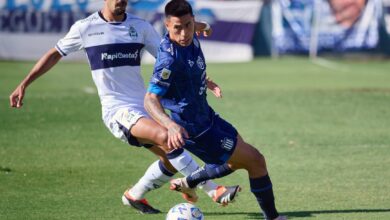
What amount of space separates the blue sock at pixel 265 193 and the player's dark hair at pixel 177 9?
1.67 meters

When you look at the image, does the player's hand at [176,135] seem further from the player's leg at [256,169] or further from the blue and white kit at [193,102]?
the player's leg at [256,169]

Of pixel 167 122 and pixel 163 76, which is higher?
pixel 163 76

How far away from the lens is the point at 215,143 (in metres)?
7.84

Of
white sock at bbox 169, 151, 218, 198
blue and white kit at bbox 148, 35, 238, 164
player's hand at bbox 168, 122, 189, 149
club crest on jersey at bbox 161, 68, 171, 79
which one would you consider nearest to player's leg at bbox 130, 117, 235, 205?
white sock at bbox 169, 151, 218, 198

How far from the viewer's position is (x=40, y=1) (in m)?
30.1

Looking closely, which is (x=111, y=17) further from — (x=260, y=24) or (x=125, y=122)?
(x=260, y=24)

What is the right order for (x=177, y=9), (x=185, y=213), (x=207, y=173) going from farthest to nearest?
(x=207, y=173) → (x=185, y=213) → (x=177, y=9)

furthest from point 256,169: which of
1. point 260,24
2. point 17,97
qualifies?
point 260,24

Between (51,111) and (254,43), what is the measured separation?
50.6 ft

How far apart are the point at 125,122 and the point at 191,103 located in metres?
1.05

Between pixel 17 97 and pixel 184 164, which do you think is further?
pixel 17 97

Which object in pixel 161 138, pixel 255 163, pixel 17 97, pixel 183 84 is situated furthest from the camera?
pixel 17 97

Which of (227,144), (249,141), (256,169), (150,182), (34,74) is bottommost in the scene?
(249,141)

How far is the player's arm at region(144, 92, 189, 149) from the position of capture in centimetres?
710
